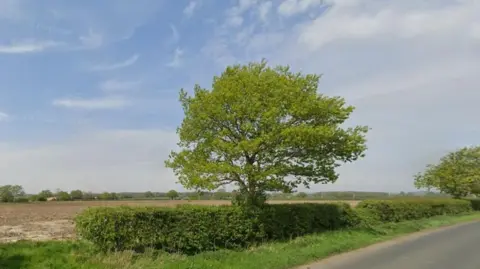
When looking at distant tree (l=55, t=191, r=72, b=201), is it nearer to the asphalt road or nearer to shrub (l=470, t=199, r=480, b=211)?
shrub (l=470, t=199, r=480, b=211)

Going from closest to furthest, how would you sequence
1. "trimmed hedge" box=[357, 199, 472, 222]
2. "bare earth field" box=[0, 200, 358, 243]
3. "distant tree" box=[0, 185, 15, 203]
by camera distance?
"bare earth field" box=[0, 200, 358, 243] → "trimmed hedge" box=[357, 199, 472, 222] → "distant tree" box=[0, 185, 15, 203]

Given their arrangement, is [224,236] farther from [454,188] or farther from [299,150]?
[454,188]

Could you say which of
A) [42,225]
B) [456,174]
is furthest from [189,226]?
[456,174]

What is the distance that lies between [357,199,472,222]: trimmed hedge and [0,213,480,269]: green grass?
11.7m

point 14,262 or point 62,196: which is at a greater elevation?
point 62,196

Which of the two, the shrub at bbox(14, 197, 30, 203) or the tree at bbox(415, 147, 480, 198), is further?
the shrub at bbox(14, 197, 30, 203)

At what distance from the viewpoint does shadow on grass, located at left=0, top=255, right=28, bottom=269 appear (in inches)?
409

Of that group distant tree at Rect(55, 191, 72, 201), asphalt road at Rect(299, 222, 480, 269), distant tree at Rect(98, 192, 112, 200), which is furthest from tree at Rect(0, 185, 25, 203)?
asphalt road at Rect(299, 222, 480, 269)

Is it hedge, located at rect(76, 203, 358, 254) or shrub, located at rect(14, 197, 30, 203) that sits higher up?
shrub, located at rect(14, 197, 30, 203)

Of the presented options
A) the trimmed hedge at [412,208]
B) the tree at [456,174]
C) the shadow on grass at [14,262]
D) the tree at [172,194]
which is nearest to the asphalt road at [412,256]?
the shadow on grass at [14,262]

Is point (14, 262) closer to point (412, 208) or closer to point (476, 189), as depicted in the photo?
point (412, 208)

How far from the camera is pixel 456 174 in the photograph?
135ft

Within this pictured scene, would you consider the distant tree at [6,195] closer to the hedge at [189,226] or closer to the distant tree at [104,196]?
the distant tree at [104,196]

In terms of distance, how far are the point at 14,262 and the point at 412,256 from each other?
1116 cm
